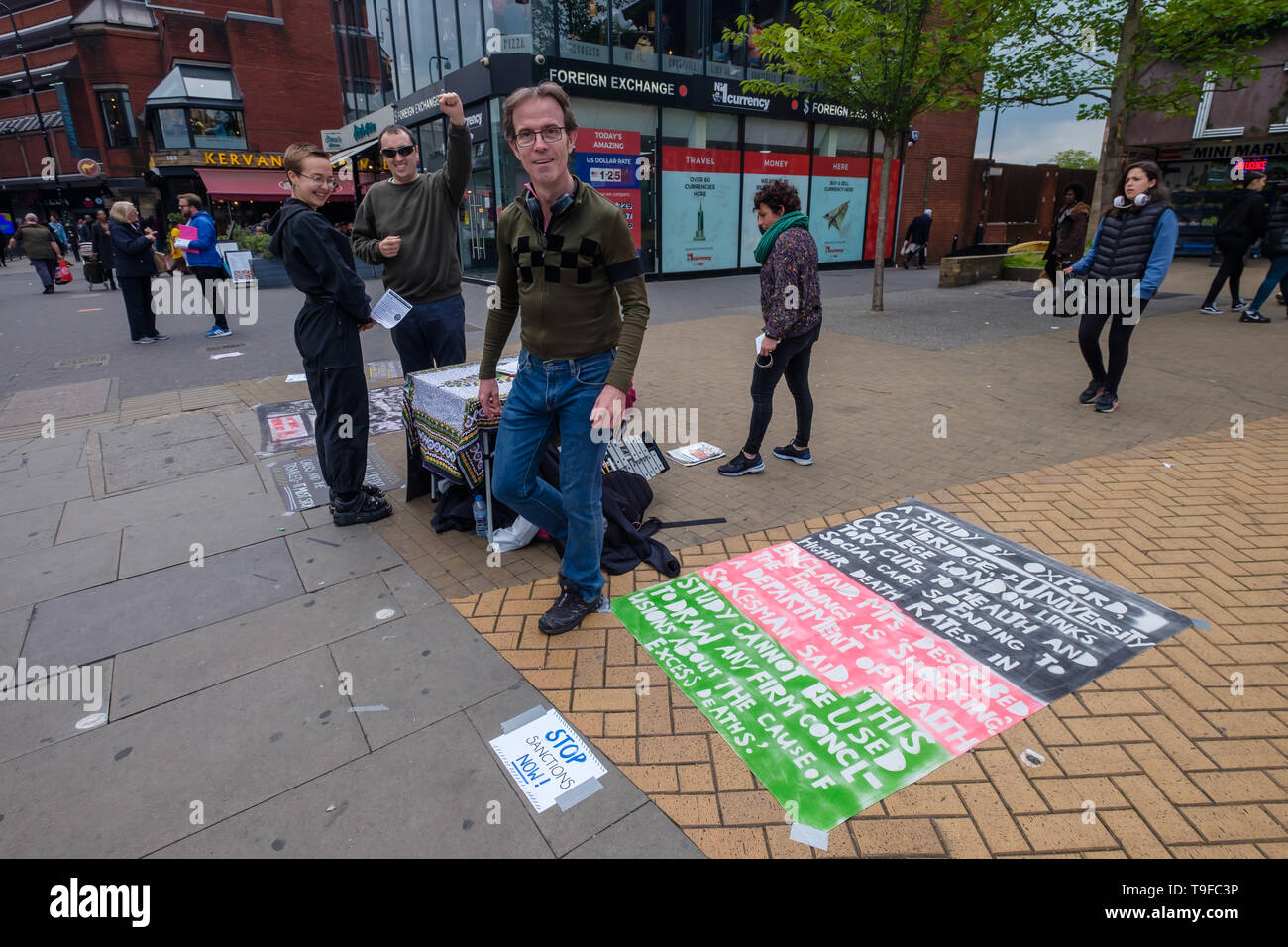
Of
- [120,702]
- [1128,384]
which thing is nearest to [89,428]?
[120,702]

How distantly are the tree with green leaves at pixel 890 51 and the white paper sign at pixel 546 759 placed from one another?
→ 10.5 m

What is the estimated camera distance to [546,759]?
246cm

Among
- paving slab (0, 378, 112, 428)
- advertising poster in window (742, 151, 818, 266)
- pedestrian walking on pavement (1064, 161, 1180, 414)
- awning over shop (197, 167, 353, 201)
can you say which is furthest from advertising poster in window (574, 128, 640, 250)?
awning over shop (197, 167, 353, 201)

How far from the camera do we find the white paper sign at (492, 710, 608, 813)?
91.9 inches

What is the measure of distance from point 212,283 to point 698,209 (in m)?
10.9

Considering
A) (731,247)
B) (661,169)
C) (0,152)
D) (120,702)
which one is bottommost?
(120,702)

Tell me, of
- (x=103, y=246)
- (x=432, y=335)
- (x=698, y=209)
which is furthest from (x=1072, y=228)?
(x=103, y=246)

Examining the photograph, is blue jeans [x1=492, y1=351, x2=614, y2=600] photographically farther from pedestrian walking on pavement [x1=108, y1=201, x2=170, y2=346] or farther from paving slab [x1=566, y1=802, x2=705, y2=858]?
pedestrian walking on pavement [x1=108, y1=201, x2=170, y2=346]

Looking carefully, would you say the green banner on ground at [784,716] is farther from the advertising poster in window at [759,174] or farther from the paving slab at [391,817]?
the advertising poster in window at [759,174]

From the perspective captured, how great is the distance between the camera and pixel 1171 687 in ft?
9.00

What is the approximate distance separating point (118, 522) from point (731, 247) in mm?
15960

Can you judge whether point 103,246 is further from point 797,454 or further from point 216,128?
point 216,128

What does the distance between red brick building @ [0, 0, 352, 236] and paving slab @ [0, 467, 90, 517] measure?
95.2ft
